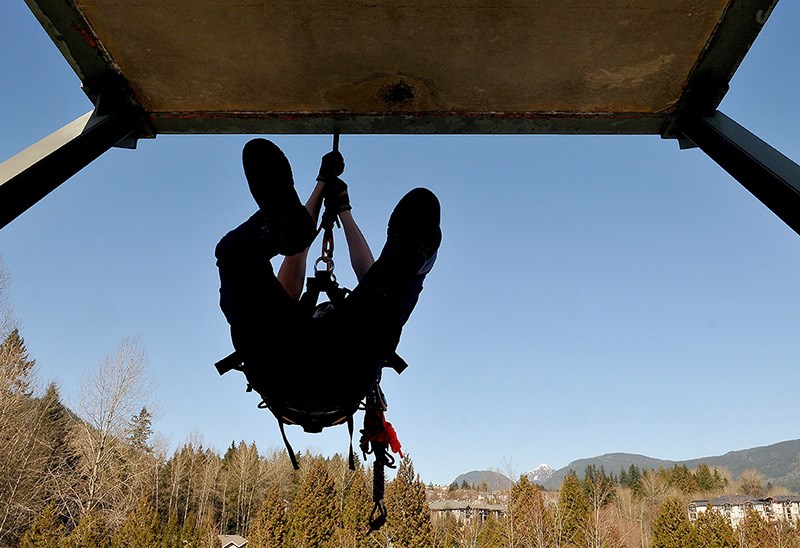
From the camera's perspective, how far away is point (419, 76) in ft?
7.26

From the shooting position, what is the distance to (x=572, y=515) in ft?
74.9

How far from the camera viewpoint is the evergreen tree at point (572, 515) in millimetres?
21953

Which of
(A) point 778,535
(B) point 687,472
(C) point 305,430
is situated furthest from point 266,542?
(B) point 687,472

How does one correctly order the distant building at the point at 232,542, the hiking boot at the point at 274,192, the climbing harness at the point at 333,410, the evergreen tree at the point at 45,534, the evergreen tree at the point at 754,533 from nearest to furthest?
1. the hiking boot at the point at 274,192
2. the climbing harness at the point at 333,410
3. the evergreen tree at the point at 45,534
4. the evergreen tree at the point at 754,533
5. the distant building at the point at 232,542

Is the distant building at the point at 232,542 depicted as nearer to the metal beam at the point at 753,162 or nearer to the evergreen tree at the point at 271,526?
the evergreen tree at the point at 271,526

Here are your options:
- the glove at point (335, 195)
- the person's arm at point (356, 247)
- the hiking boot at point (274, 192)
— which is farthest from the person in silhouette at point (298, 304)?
the person's arm at point (356, 247)

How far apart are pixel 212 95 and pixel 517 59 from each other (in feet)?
4.12

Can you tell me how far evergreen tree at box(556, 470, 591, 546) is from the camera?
2195cm

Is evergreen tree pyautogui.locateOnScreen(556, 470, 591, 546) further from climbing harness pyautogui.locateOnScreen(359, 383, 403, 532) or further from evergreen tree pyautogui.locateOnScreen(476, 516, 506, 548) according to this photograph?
climbing harness pyautogui.locateOnScreen(359, 383, 403, 532)

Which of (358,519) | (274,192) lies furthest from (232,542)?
(274,192)

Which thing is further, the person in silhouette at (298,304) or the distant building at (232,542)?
the distant building at (232,542)

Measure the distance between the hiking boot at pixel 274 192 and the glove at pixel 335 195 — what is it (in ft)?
1.82

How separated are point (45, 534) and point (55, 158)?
1807cm

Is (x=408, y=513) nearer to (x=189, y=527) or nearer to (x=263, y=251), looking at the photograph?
(x=189, y=527)
